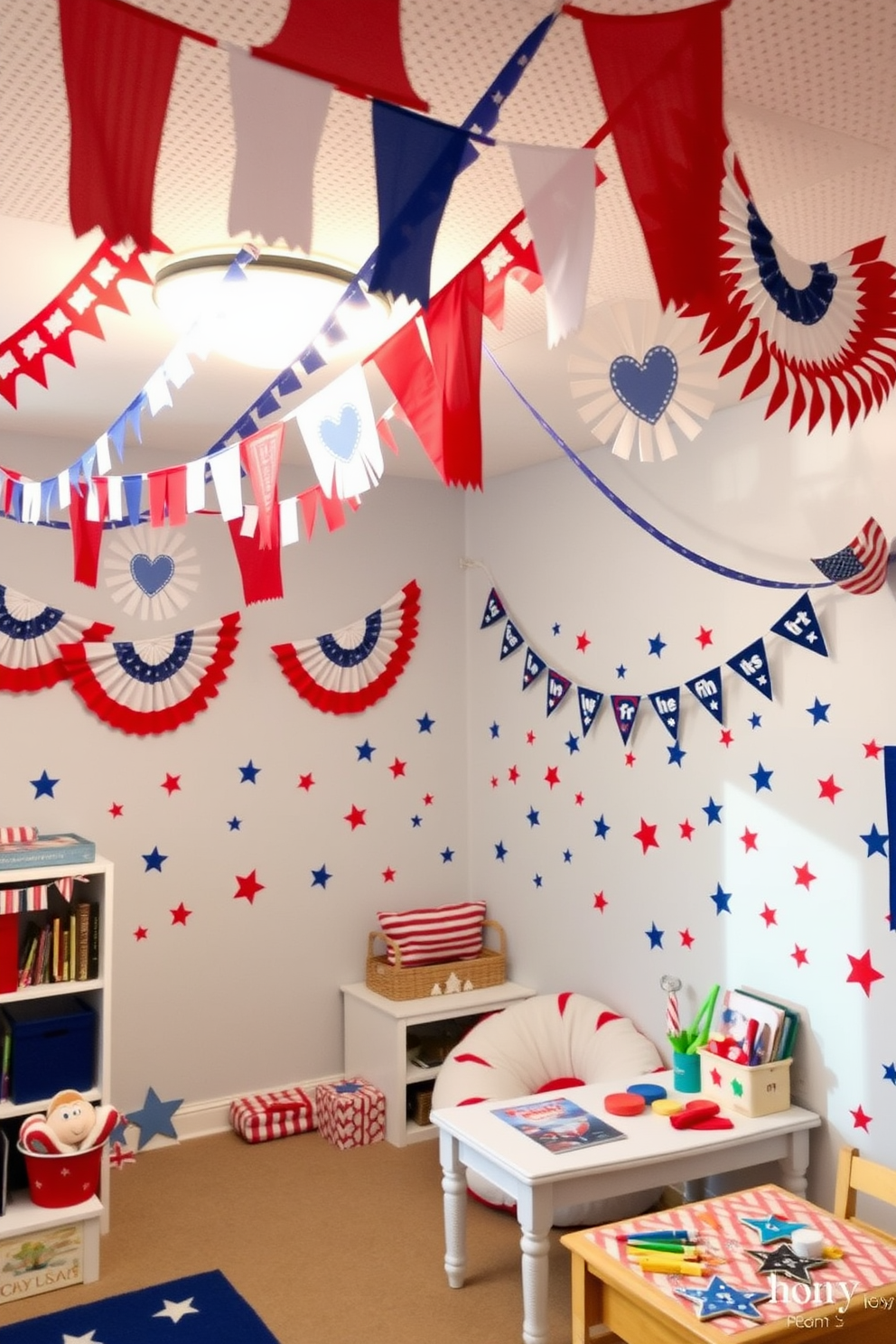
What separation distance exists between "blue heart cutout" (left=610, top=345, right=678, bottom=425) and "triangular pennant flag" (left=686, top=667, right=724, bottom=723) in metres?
1.52

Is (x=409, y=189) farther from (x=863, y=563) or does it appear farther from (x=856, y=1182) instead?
(x=856, y=1182)

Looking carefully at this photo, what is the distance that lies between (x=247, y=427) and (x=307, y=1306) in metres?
2.10

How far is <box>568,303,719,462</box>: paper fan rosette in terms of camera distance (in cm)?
175

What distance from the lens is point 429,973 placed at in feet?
13.3

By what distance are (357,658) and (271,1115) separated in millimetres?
1594

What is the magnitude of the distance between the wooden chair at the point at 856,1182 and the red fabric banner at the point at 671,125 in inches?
79.1

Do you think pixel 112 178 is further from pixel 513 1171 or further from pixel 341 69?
pixel 513 1171

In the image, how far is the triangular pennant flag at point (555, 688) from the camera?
3877mm

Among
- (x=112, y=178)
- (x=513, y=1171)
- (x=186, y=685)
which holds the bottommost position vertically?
(x=513, y=1171)

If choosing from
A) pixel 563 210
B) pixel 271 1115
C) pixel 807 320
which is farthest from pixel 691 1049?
pixel 563 210

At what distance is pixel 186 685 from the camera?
3885 millimetres

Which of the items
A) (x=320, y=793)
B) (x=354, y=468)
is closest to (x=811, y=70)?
(x=354, y=468)

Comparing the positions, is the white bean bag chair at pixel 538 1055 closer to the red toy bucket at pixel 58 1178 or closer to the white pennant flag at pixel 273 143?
the red toy bucket at pixel 58 1178

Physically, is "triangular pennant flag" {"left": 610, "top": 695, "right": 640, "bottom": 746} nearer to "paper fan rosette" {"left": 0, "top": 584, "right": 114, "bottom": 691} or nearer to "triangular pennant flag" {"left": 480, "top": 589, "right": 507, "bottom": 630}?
"triangular pennant flag" {"left": 480, "top": 589, "right": 507, "bottom": 630}
